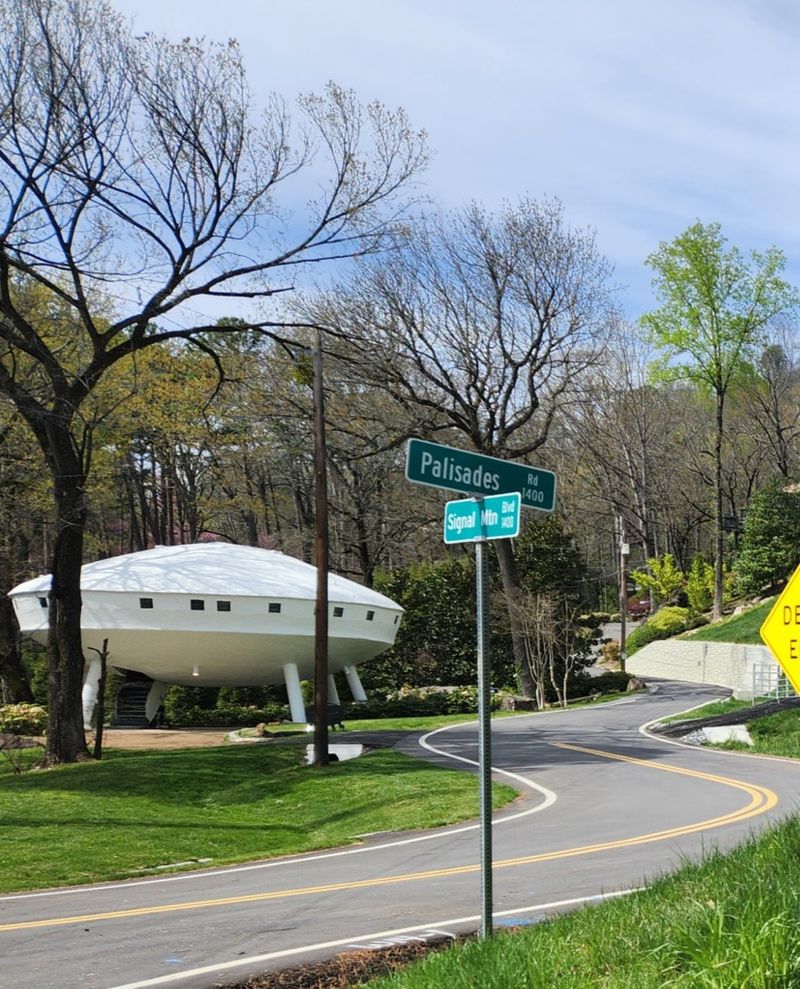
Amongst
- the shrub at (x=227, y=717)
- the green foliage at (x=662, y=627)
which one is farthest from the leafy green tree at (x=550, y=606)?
the shrub at (x=227, y=717)

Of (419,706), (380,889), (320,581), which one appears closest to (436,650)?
(419,706)

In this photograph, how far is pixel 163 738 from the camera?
104ft

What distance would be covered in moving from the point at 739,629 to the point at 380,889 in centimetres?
3847

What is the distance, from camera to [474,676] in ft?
154

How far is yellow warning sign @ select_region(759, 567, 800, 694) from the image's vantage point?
745cm

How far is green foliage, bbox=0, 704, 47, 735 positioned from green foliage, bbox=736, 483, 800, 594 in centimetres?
3147

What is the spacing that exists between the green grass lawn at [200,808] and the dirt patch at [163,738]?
5269 mm

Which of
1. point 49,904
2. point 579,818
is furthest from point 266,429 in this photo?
point 49,904

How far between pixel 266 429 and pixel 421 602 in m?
10.7

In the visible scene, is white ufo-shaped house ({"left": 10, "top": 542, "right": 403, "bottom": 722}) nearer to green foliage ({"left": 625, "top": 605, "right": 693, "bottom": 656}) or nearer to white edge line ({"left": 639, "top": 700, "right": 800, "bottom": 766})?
white edge line ({"left": 639, "top": 700, "right": 800, "bottom": 766})

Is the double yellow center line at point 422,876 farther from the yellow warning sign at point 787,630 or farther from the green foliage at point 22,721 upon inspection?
the green foliage at point 22,721

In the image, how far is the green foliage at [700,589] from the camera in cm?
5578

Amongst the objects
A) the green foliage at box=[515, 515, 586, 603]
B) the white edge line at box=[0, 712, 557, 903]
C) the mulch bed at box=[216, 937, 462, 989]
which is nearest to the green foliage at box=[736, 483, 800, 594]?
the green foliage at box=[515, 515, 586, 603]

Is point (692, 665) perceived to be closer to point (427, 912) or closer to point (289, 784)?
point (289, 784)
